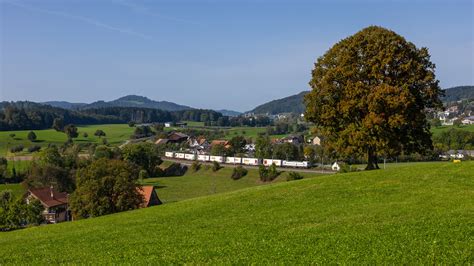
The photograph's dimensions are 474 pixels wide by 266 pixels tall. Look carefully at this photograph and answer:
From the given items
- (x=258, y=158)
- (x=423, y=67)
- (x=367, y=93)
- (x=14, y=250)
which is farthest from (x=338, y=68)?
(x=258, y=158)

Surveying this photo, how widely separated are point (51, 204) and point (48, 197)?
9.58ft

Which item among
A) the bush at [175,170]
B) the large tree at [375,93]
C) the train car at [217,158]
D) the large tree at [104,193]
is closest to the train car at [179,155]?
the train car at [217,158]

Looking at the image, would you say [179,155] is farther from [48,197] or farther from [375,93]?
[375,93]

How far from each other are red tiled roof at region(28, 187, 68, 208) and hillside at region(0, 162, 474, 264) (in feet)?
208

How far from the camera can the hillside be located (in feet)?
50.5

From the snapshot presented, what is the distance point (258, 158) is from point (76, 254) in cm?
13920

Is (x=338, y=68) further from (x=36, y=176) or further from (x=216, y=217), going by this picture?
(x=36, y=176)

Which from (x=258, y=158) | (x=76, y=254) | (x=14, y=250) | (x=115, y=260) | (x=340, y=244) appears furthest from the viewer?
(x=258, y=158)

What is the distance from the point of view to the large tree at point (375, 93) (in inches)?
1391

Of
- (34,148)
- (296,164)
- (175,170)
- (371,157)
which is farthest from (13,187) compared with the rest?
(371,157)

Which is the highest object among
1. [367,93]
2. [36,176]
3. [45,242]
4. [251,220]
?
[367,93]

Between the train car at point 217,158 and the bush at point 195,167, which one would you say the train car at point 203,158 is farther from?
the bush at point 195,167

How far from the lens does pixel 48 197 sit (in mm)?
92000

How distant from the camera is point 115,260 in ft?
57.0
